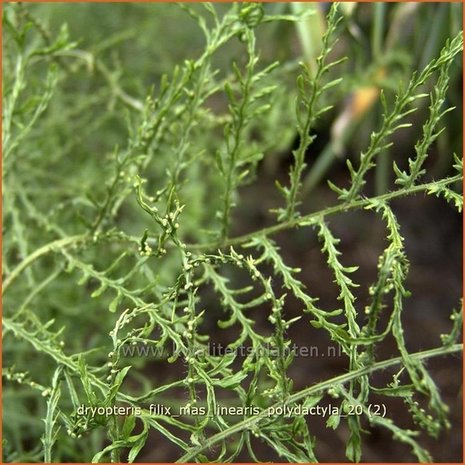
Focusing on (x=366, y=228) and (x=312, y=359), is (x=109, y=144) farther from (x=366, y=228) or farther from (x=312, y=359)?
(x=366, y=228)

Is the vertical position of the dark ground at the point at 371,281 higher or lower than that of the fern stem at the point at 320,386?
higher

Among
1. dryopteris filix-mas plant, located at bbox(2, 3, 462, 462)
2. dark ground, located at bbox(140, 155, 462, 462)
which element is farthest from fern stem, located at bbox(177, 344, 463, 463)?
dark ground, located at bbox(140, 155, 462, 462)

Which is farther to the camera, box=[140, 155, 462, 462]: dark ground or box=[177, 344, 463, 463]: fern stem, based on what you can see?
box=[140, 155, 462, 462]: dark ground

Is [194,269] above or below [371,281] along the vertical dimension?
below

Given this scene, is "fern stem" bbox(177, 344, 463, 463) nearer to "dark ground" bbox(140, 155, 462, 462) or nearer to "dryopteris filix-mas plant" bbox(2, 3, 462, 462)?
"dryopteris filix-mas plant" bbox(2, 3, 462, 462)

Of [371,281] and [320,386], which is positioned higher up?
[371,281]

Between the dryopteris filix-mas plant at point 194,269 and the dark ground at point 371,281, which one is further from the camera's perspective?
the dark ground at point 371,281

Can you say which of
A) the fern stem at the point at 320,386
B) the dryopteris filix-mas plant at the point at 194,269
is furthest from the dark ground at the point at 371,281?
the fern stem at the point at 320,386

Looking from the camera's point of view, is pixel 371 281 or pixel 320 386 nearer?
pixel 320 386

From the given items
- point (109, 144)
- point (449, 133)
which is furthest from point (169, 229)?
point (449, 133)

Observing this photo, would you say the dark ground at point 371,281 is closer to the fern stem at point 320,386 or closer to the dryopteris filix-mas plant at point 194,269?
the dryopteris filix-mas plant at point 194,269

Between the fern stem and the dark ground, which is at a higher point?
the dark ground

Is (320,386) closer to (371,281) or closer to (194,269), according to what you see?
(194,269)

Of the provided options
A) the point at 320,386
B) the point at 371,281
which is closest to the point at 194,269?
the point at 320,386
